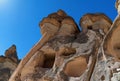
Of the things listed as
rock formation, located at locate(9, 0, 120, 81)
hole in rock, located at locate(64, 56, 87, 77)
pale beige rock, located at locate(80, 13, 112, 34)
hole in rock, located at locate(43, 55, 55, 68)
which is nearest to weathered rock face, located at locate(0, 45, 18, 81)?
rock formation, located at locate(9, 0, 120, 81)

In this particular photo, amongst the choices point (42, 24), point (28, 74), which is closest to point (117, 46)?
point (28, 74)

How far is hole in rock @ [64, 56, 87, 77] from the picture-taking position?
458 inches

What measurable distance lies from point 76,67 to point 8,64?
890cm

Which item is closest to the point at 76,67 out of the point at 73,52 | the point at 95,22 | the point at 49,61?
the point at 73,52

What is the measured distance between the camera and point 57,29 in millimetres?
14523

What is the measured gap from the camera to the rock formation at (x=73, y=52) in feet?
33.5

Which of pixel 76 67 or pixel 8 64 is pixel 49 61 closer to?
pixel 76 67

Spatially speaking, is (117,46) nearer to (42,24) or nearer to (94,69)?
(94,69)

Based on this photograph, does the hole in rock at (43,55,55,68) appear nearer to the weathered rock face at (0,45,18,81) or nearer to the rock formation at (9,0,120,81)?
the rock formation at (9,0,120,81)

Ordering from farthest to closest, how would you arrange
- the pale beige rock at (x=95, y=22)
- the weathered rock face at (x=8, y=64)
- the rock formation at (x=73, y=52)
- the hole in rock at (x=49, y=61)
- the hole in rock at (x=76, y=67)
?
the weathered rock face at (x=8, y=64), the pale beige rock at (x=95, y=22), the hole in rock at (x=49, y=61), the hole in rock at (x=76, y=67), the rock formation at (x=73, y=52)

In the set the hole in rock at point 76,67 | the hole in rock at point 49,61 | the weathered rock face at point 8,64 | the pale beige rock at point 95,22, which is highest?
the weathered rock face at point 8,64

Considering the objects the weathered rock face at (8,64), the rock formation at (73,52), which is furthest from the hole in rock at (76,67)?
the weathered rock face at (8,64)

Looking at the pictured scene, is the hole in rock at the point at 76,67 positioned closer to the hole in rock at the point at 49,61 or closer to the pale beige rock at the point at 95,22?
the hole in rock at the point at 49,61

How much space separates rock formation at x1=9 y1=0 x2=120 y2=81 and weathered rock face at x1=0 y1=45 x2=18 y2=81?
5500mm
